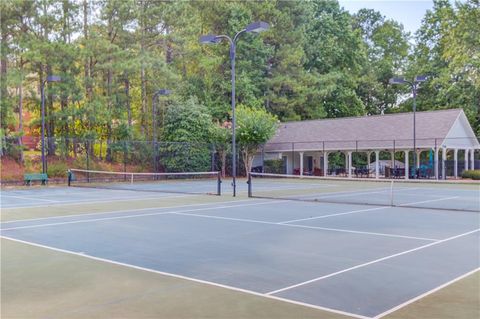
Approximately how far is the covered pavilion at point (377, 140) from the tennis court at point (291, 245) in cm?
2088

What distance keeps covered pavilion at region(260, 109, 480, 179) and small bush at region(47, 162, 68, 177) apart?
14.6 metres

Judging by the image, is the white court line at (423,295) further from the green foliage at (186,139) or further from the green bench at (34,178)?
the green foliage at (186,139)

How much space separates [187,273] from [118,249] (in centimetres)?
210

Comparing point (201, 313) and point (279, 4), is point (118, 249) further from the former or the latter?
point (279, 4)

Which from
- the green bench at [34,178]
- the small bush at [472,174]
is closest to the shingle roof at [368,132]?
the small bush at [472,174]

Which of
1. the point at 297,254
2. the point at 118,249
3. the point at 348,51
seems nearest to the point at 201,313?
the point at 297,254

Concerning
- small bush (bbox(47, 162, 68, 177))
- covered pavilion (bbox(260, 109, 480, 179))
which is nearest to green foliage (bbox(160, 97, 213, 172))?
covered pavilion (bbox(260, 109, 480, 179))

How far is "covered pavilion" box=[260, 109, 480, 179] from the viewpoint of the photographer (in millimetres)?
34188

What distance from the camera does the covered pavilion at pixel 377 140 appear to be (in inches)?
1346

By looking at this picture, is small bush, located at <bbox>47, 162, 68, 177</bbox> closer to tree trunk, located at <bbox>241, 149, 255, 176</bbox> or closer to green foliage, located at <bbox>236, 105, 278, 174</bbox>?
green foliage, located at <bbox>236, 105, 278, 174</bbox>

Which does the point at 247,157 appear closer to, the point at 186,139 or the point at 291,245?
the point at 186,139

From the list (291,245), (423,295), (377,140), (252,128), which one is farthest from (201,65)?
(423,295)

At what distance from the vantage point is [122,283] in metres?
5.82

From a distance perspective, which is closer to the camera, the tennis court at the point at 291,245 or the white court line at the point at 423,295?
the white court line at the point at 423,295
